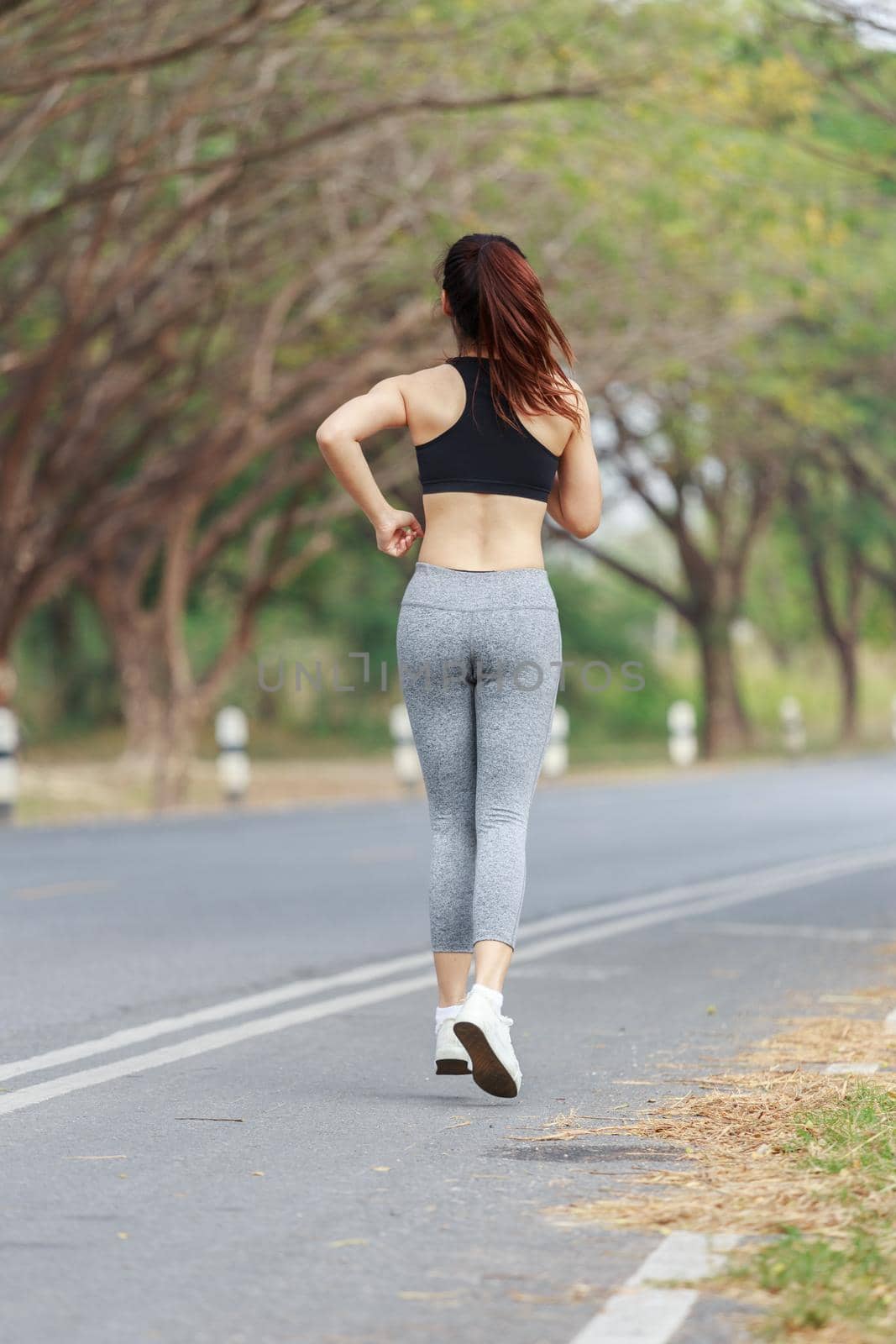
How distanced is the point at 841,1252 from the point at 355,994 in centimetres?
448

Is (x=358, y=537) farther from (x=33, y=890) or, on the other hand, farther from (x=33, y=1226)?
(x=33, y=1226)

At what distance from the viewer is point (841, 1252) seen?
4.26m

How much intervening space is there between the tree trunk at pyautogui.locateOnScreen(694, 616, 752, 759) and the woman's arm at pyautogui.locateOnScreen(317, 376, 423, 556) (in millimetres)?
35010

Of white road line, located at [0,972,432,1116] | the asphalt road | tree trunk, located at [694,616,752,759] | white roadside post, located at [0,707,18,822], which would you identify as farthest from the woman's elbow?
tree trunk, located at [694,616,752,759]

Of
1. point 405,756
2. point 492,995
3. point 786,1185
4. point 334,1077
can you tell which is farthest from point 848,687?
point 786,1185

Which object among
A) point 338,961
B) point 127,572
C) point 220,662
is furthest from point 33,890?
point 127,572

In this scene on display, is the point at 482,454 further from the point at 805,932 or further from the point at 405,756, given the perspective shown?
the point at 405,756

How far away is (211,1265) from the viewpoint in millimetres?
4359

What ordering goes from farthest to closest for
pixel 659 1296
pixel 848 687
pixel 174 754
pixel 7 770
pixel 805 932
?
pixel 848 687
pixel 174 754
pixel 7 770
pixel 805 932
pixel 659 1296

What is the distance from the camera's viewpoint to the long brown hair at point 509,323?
6184 millimetres

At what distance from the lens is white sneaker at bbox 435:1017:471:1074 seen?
6160mm

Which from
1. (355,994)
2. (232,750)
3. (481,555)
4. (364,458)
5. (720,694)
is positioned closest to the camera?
(364,458)

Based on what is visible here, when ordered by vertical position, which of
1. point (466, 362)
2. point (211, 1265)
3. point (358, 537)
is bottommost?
point (211, 1265)

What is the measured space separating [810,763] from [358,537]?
8.19m
